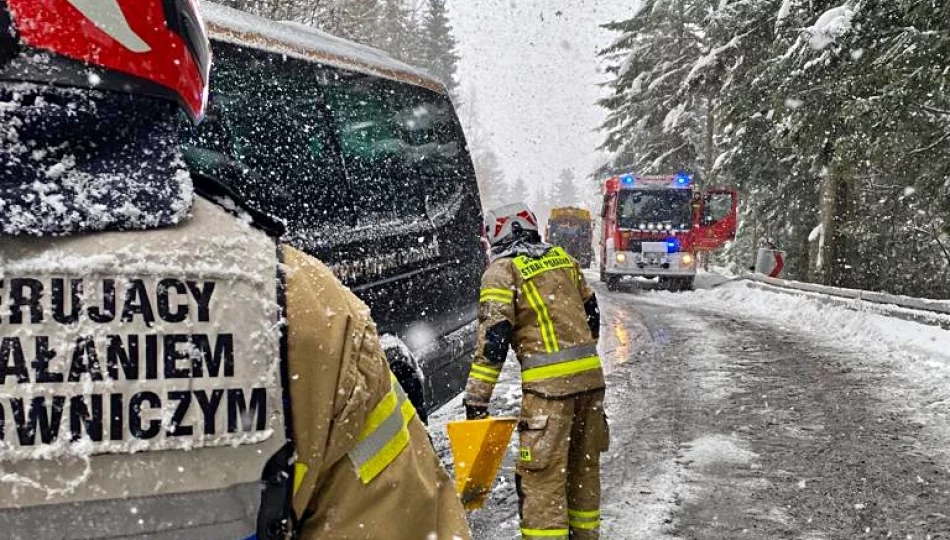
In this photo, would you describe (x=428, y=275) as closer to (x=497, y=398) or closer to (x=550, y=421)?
(x=550, y=421)

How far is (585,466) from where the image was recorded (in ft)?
13.5

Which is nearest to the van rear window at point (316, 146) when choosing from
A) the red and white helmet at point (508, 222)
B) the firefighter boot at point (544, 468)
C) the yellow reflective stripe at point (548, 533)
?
the red and white helmet at point (508, 222)

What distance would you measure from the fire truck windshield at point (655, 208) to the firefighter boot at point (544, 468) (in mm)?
17868

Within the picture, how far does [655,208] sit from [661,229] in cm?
65

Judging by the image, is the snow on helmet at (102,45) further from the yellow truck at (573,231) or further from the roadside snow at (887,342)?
the yellow truck at (573,231)

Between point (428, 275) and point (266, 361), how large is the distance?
10.2ft

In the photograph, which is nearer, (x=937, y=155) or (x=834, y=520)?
(x=834, y=520)

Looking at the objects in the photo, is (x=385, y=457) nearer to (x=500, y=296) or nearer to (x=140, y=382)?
(x=140, y=382)

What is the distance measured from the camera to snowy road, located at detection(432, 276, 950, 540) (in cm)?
451

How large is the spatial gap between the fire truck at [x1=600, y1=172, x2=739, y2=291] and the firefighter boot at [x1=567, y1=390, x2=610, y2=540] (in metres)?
16.8

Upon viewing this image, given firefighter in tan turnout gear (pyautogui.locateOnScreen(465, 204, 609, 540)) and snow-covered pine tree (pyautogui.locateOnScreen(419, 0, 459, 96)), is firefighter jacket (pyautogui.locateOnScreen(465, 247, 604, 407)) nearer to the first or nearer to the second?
firefighter in tan turnout gear (pyautogui.locateOnScreen(465, 204, 609, 540))

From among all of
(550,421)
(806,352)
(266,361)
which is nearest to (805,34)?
(806,352)

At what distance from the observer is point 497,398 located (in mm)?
7500

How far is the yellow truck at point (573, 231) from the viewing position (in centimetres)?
3962
